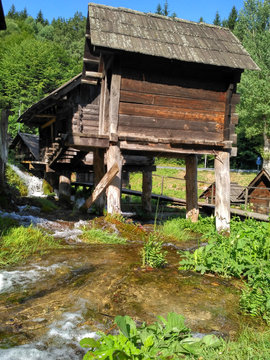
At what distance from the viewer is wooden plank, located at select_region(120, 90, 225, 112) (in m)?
9.02

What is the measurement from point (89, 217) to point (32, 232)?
4.87 m

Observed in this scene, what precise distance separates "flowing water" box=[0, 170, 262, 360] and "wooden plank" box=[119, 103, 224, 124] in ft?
13.9

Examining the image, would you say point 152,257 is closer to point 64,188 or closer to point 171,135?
point 171,135

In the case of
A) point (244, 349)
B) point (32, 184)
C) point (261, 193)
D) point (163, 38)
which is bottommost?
point (32, 184)

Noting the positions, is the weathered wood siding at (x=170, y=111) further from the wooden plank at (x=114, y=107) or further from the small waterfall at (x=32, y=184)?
the small waterfall at (x=32, y=184)

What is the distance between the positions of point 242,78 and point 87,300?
32.7 meters

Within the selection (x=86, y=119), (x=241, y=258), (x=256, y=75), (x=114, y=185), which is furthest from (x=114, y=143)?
(x=256, y=75)

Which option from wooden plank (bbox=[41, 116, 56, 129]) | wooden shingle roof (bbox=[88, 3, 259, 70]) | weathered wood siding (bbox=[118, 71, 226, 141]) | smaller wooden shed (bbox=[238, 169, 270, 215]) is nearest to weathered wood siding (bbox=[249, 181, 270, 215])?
smaller wooden shed (bbox=[238, 169, 270, 215])

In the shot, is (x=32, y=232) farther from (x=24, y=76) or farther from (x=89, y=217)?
(x=24, y=76)

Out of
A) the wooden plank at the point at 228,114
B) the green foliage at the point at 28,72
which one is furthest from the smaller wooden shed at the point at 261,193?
the green foliage at the point at 28,72

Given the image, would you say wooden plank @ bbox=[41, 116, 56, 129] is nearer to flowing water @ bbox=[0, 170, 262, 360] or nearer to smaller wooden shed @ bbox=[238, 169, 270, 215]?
smaller wooden shed @ bbox=[238, 169, 270, 215]

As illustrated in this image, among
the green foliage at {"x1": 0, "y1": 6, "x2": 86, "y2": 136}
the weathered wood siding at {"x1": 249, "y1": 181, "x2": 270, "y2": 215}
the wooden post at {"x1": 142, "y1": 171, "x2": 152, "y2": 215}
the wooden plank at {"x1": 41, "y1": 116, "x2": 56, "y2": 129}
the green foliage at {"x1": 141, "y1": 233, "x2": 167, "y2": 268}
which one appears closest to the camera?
the green foliage at {"x1": 141, "y1": 233, "x2": 167, "y2": 268}

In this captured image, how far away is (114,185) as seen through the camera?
8.91m

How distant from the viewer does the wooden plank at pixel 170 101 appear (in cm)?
902
